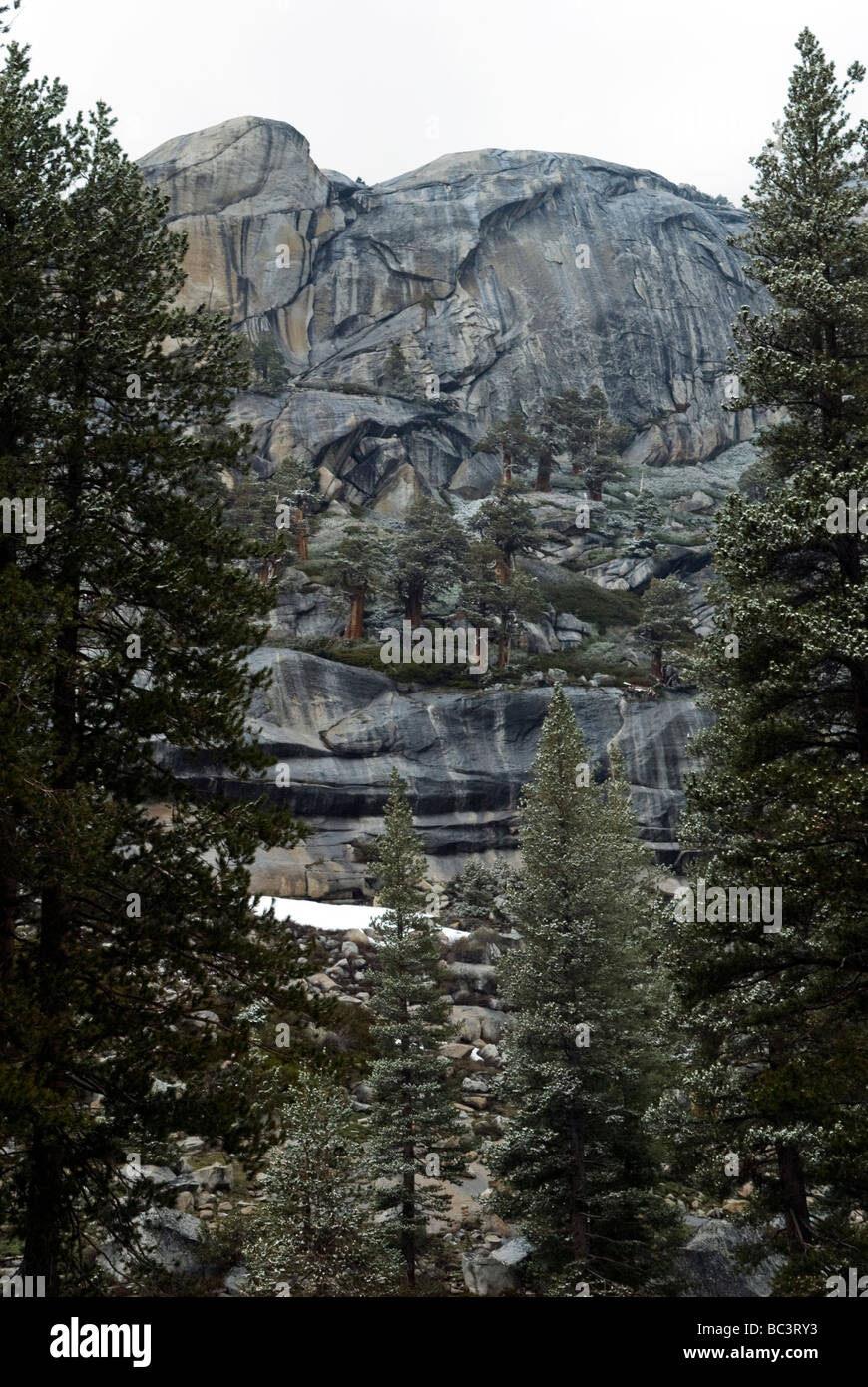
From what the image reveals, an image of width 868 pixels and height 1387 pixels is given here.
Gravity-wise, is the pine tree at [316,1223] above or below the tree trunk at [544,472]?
below

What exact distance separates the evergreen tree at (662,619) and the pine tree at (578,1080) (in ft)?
107

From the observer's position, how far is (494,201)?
334 ft

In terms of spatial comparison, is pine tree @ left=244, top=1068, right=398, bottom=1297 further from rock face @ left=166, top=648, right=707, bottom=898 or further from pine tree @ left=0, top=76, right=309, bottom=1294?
rock face @ left=166, top=648, right=707, bottom=898

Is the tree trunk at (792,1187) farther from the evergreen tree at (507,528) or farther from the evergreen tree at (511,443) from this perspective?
the evergreen tree at (511,443)

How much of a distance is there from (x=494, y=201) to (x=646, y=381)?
2505 centimetres

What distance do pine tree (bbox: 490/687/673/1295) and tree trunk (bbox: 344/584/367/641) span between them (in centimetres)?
3486

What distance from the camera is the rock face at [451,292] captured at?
90.9 metres

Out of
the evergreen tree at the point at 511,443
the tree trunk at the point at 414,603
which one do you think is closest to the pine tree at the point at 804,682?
the tree trunk at the point at 414,603

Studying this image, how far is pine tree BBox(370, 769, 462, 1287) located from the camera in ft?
68.8

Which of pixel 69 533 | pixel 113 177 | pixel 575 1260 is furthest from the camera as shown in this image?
pixel 575 1260

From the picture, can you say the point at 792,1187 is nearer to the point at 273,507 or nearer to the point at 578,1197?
the point at 578,1197

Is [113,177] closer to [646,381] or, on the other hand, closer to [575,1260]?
[575,1260]

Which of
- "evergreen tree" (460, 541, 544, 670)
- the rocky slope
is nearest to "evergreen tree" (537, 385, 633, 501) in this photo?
the rocky slope
